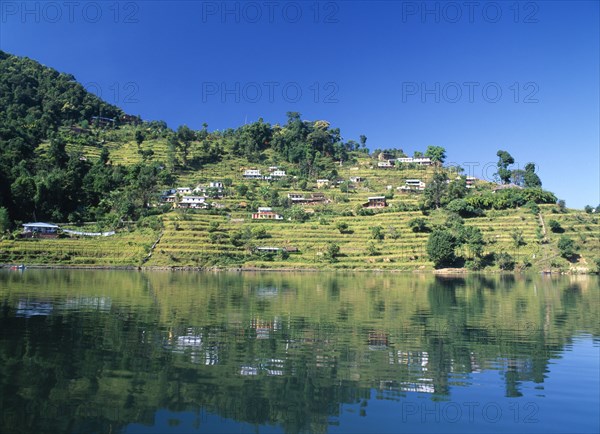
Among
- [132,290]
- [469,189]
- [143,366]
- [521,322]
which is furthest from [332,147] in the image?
[143,366]

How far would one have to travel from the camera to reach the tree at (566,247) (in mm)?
71750

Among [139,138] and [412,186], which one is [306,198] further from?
[139,138]

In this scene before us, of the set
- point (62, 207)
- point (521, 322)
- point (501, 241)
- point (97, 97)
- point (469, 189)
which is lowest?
point (521, 322)

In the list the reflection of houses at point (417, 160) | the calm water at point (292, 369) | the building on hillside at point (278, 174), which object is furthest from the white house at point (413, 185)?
the calm water at point (292, 369)

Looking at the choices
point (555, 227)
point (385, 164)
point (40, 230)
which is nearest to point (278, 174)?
point (385, 164)

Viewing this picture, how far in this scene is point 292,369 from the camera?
562 inches

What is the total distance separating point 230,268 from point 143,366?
57.9 m

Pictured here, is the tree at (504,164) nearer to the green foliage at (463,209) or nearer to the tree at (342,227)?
the green foliage at (463,209)

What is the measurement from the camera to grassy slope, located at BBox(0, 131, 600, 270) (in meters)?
70.2

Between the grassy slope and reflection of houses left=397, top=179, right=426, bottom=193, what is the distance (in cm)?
1544

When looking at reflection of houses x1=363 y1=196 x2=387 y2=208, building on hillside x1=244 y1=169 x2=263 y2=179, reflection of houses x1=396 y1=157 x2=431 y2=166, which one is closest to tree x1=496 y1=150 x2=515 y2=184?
reflection of houses x1=396 y1=157 x2=431 y2=166

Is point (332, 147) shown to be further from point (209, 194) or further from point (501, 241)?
point (501, 241)

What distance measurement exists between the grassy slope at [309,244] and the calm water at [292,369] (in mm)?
45025

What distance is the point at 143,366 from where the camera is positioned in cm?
1421
